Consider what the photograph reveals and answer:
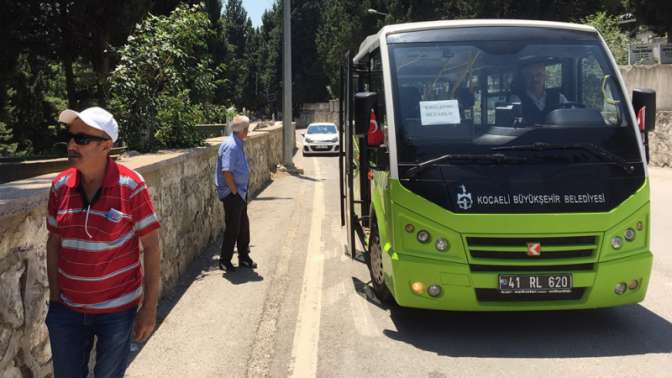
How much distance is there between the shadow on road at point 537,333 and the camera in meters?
5.31

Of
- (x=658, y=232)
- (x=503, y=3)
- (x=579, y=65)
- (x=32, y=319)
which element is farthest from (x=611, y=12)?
(x=32, y=319)

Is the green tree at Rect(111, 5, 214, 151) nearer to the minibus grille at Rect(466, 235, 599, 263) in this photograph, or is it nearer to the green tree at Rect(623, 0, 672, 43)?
the minibus grille at Rect(466, 235, 599, 263)

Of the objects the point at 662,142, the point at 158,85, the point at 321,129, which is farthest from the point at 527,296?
the point at 321,129

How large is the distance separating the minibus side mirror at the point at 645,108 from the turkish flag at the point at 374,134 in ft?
7.26

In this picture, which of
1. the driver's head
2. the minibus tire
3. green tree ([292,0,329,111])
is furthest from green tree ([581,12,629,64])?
green tree ([292,0,329,111])

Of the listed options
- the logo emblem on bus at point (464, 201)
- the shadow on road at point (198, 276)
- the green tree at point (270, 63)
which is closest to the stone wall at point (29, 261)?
the shadow on road at point (198, 276)

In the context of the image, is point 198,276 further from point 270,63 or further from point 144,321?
point 270,63

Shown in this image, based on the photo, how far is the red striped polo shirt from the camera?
3.17m

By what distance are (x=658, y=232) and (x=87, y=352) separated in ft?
30.1

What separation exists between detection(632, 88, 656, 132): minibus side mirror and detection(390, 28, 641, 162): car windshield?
0.81 feet

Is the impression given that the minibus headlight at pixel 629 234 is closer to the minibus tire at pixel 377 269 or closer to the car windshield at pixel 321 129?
the minibus tire at pixel 377 269

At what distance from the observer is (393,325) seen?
6023mm

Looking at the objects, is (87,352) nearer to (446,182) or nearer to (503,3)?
(446,182)

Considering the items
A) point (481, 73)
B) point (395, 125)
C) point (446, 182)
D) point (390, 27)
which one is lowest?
point (446, 182)
